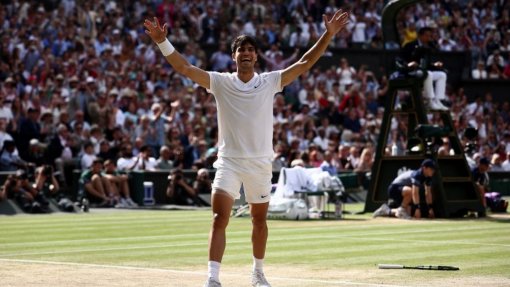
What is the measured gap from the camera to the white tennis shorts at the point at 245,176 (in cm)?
1011

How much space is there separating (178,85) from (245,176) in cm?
2206

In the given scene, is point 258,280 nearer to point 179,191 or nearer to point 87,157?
point 87,157

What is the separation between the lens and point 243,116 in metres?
10.1

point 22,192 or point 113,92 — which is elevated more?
point 113,92

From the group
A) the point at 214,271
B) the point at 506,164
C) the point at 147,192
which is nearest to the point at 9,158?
the point at 147,192

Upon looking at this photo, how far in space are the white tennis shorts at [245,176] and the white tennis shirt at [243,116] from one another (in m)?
0.06

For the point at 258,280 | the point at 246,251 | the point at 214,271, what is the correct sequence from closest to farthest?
the point at 214,271
the point at 258,280
the point at 246,251

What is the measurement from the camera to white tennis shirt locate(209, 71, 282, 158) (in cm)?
1014

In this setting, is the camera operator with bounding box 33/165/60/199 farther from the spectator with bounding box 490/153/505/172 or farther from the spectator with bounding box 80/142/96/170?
the spectator with bounding box 490/153/505/172

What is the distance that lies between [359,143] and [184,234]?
15.8 meters

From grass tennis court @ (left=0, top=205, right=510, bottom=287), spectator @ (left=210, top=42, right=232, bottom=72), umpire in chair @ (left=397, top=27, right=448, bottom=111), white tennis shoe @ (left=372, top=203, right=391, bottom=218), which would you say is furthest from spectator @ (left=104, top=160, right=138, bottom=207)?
spectator @ (left=210, top=42, right=232, bottom=72)

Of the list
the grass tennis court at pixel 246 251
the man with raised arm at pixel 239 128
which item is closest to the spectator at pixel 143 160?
the grass tennis court at pixel 246 251

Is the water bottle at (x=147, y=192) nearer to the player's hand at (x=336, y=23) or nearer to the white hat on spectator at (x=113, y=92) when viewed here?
the white hat on spectator at (x=113, y=92)

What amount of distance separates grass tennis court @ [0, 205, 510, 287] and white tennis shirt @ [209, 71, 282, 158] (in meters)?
1.49
